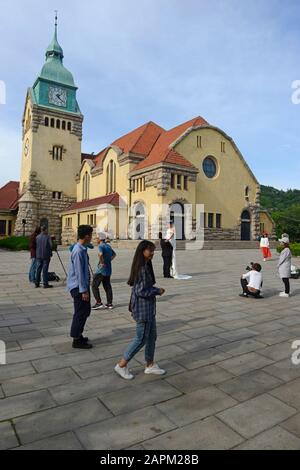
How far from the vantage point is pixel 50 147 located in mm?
40625

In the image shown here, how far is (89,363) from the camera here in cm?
421

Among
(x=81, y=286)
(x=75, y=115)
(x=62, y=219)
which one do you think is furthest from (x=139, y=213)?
(x=81, y=286)

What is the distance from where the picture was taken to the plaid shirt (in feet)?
12.4

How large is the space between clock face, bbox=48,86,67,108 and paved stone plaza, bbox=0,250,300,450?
130 ft

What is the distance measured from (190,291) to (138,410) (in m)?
6.35

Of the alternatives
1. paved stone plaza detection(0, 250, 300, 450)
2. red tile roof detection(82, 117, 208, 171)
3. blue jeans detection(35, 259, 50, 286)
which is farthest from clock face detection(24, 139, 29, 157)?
paved stone plaza detection(0, 250, 300, 450)

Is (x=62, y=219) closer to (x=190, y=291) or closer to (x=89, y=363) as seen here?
(x=190, y=291)

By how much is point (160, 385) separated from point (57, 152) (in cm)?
4152

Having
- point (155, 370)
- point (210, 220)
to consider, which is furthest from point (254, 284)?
point (210, 220)

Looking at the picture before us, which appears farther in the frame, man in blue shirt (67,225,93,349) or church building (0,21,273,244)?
church building (0,21,273,244)

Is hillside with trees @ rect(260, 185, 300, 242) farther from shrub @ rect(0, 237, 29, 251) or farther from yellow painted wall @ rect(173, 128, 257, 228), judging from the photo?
shrub @ rect(0, 237, 29, 251)

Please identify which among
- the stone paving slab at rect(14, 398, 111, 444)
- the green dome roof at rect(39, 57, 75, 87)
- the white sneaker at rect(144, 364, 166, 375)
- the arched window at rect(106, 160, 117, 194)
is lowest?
the stone paving slab at rect(14, 398, 111, 444)

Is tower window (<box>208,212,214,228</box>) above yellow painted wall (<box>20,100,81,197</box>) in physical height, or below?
below

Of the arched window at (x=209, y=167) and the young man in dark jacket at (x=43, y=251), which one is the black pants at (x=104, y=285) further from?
the arched window at (x=209, y=167)
